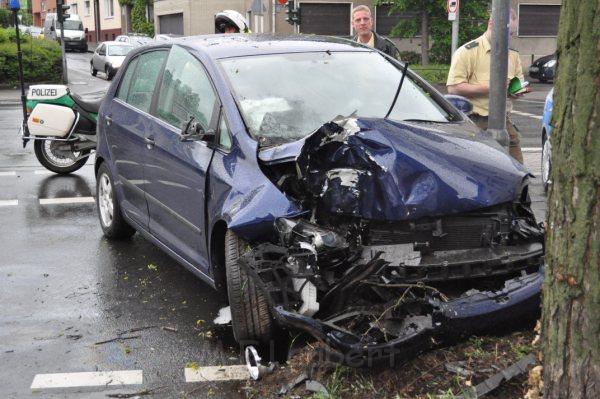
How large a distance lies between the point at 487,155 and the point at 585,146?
1.90m

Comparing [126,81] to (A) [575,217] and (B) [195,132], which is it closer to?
A: (B) [195,132]

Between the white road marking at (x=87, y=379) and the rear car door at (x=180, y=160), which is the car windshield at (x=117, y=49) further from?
the white road marking at (x=87, y=379)

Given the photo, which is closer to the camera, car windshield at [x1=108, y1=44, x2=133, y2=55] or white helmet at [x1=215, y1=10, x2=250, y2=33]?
white helmet at [x1=215, y1=10, x2=250, y2=33]

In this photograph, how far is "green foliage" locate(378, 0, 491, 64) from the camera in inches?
1314

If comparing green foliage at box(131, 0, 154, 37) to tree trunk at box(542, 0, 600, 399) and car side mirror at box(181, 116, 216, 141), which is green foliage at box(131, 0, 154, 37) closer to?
car side mirror at box(181, 116, 216, 141)

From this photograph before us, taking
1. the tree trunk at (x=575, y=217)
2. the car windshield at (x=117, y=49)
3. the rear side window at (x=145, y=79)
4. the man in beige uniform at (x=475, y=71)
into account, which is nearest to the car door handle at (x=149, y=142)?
the rear side window at (x=145, y=79)

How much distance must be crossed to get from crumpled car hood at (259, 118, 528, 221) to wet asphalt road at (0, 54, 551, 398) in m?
1.15

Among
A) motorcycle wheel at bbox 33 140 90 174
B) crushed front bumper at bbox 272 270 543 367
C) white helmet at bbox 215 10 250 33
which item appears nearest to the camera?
crushed front bumper at bbox 272 270 543 367

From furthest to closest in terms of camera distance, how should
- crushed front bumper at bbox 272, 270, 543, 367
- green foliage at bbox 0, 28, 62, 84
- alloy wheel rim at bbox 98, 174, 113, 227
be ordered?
green foliage at bbox 0, 28, 62, 84, alloy wheel rim at bbox 98, 174, 113, 227, crushed front bumper at bbox 272, 270, 543, 367

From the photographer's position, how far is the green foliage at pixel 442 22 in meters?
33.4

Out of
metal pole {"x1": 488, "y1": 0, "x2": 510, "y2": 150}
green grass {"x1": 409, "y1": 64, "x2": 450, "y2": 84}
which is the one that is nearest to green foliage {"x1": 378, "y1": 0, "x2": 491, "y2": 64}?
green grass {"x1": 409, "y1": 64, "x2": 450, "y2": 84}

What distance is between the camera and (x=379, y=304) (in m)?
4.04

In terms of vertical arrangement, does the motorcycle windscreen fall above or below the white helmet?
below

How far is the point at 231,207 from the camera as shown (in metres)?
4.62
